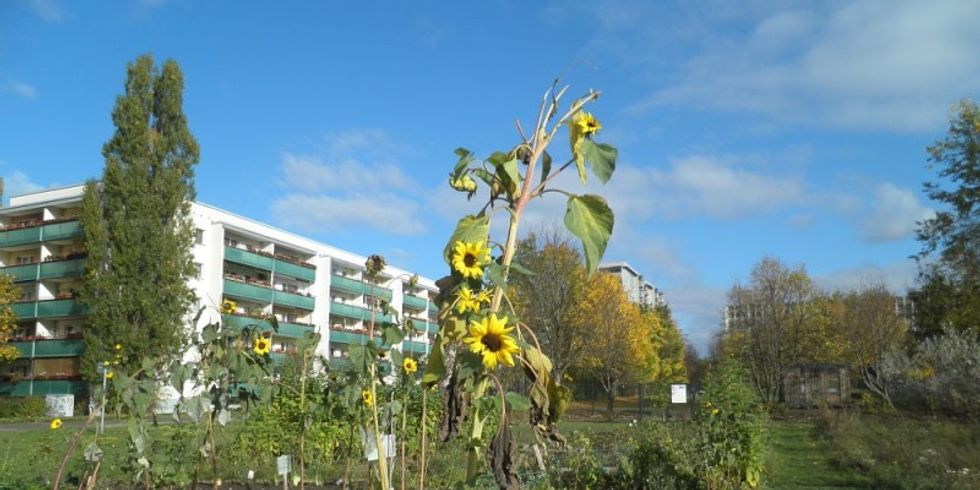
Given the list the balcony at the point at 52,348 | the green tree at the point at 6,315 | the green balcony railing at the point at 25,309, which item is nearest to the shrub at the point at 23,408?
the green tree at the point at 6,315

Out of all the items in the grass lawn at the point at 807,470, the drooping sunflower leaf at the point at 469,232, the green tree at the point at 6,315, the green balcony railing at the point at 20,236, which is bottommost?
the grass lawn at the point at 807,470

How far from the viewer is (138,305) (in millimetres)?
32594

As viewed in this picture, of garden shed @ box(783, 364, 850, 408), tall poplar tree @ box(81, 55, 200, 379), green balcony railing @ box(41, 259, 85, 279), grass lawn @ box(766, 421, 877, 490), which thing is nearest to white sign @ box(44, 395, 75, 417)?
tall poplar tree @ box(81, 55, 200, 379)

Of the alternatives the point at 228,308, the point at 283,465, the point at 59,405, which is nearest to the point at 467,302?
the point at 228,308

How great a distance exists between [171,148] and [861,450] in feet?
104

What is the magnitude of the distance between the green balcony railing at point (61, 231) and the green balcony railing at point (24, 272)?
5.36ft

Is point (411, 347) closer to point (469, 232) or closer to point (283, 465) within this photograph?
point (283, 465)

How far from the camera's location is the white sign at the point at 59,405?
108ft

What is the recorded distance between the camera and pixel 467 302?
191 centimetres

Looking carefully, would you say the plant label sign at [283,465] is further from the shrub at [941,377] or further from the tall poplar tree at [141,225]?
the tall poplar tree at [141,225]

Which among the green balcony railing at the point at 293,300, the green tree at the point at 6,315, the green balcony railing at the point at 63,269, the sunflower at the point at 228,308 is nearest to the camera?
the sunflower at the point at 228,308

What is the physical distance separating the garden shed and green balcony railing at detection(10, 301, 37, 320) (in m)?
36.0

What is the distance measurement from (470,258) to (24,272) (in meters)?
44.9

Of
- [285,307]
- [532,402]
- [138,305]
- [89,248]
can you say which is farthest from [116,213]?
[532,402]
